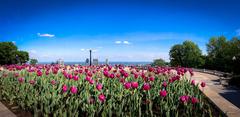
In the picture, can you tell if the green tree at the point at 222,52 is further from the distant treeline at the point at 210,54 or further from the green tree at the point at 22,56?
the green tree at the point at 22,56

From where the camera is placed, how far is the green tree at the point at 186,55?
78912mm

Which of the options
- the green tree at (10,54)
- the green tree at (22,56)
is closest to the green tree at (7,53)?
the green tree at (10,54)

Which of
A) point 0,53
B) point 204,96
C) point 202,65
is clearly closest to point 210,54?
point 202,65

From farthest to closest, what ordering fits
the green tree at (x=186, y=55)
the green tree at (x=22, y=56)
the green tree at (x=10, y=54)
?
1. the green tree at (x=186, y=55)
2. the green tree at (x=22, y=56)
3. the green tree at (x=10, y=54)

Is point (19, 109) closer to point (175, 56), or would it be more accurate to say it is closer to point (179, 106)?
point (179, 106)

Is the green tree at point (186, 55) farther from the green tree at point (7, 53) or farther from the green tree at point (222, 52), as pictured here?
the green tree at point (7, 53)

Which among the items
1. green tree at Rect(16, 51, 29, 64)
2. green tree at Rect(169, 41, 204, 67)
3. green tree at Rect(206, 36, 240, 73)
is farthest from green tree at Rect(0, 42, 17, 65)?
green tree at Rect(206, 36, 240, 73)

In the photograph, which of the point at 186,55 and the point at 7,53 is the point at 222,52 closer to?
the point at 186,55

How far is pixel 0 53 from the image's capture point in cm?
6844

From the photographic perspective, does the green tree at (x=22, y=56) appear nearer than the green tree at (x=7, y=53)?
No

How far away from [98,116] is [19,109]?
227cm

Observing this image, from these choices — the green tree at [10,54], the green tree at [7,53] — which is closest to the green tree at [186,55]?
the green tree at [10,54]

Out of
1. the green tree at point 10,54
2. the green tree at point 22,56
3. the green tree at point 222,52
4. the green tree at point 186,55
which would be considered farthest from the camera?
the green tree at point 186,55

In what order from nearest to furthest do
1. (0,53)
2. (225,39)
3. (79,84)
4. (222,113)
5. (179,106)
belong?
1. (222,113)
2. (179,106)
3. (79,84)
4. (0,53)
5. (225,39)
